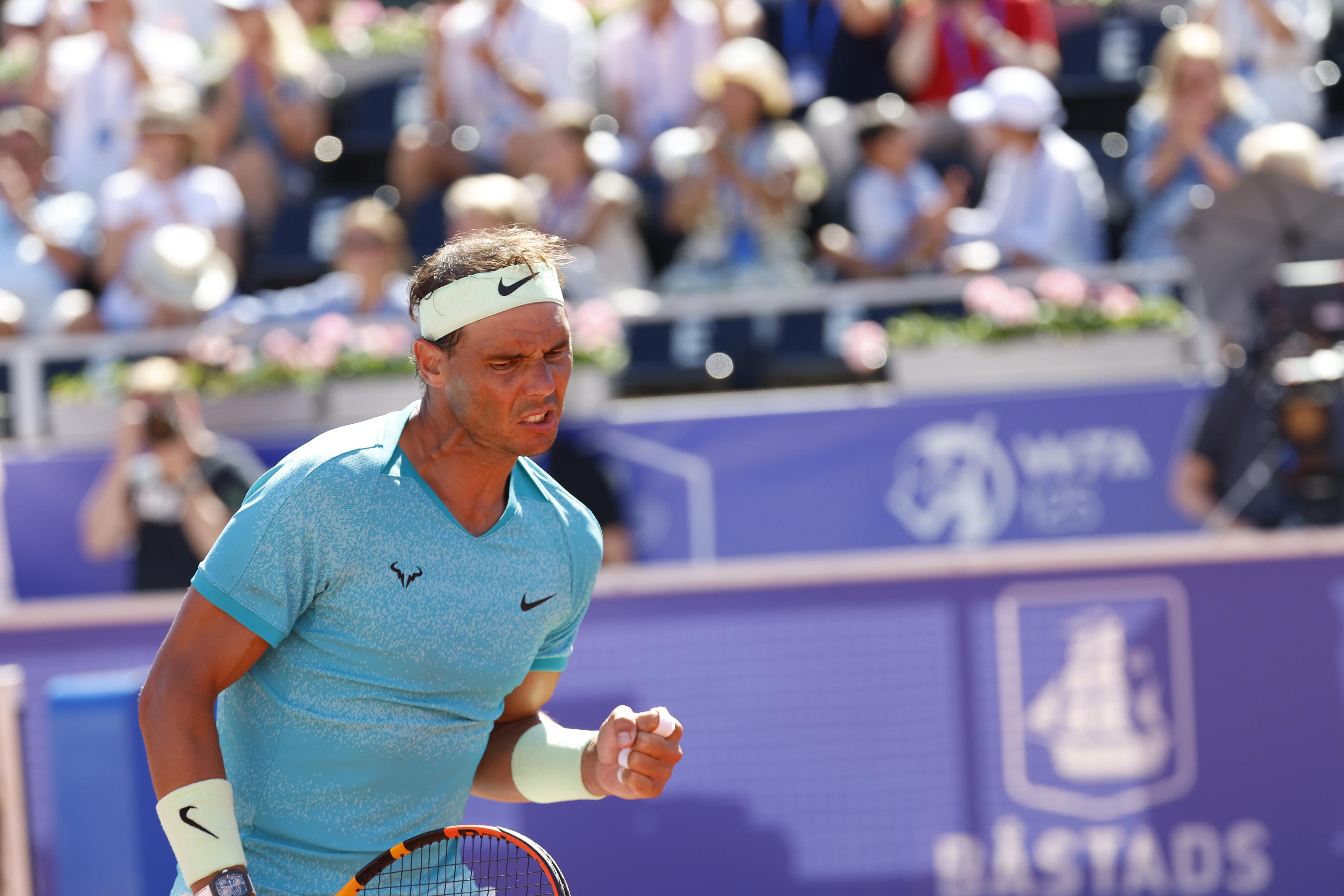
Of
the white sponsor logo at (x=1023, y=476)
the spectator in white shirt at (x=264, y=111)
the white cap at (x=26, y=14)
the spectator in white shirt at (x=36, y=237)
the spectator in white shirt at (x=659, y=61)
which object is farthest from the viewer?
the white cap at (x=26, y=14)

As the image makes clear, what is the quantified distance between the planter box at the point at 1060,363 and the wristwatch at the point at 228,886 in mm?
5096

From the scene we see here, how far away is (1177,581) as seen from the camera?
4.63 meters

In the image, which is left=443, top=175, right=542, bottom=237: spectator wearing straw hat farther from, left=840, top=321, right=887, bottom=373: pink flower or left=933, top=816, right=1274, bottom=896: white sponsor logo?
left=933, top=816, right=1274, bottom=896: white sponsor logo

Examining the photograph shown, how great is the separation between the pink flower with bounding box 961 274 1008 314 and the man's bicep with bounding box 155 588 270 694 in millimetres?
5359

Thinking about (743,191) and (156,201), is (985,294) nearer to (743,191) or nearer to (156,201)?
(743,191)

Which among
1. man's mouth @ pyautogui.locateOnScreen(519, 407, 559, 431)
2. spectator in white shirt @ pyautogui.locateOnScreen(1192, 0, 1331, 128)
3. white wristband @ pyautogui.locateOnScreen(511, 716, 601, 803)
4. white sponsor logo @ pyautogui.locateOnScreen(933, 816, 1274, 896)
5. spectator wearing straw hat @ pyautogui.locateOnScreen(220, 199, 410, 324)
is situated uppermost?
spectator in white shirt @ pyautogui.locateOnScreen(1192, 0, 1331, 128)

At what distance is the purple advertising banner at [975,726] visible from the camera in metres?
4.60

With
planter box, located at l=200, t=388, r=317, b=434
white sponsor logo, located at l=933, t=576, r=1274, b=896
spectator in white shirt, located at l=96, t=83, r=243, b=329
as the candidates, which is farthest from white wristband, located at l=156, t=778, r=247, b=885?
spectator in white shirt, located at l=96, t=83, r=243, b=329

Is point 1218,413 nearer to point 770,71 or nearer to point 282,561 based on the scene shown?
point 770,71

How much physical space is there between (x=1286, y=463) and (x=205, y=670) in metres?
4.49

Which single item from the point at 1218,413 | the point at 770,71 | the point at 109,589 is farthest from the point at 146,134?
the point at 1218,413

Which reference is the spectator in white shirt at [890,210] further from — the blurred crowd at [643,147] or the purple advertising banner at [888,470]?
the purple advertising banner at [888,470]

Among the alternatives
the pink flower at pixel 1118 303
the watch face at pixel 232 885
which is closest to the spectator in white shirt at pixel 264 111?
the pink flower at pixel 1118 303

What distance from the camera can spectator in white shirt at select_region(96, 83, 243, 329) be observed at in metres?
8.09
